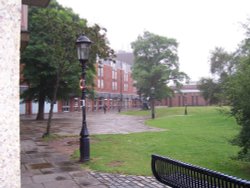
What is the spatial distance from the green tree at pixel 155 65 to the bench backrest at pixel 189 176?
1919 inches

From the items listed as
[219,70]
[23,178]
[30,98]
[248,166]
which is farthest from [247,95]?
[219,70]

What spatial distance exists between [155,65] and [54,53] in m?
41.4

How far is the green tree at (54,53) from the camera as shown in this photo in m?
15.0

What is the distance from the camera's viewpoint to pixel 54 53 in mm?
15227

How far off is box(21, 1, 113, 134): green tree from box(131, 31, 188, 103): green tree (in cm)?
2286

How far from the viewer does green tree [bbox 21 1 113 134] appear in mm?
14981

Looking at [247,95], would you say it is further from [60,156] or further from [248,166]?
[60,156]

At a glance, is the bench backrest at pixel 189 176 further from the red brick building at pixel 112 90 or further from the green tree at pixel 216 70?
the red brick building at pixel 112 90

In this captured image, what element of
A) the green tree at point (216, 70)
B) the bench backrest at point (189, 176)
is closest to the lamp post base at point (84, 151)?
the bench backrest at point (189, 176)

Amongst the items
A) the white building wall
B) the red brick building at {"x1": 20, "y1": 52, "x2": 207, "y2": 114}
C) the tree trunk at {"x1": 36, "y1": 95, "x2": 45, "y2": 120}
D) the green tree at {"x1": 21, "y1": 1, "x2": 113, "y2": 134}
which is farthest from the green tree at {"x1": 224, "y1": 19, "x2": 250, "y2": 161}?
the red brick building at {"x1": 20, "y1": 52, "x2": 207, "y2": 114}

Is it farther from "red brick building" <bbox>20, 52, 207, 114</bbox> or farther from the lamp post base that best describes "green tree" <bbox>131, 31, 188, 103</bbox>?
the lamp post base

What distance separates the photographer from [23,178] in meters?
7.34

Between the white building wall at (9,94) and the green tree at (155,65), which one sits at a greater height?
the green tree at (155,65)

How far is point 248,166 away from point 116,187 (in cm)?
455
